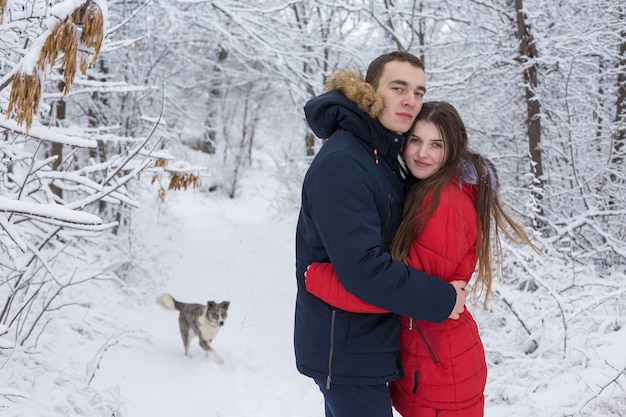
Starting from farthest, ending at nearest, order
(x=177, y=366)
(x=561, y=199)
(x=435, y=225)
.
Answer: (x=561, y=199) → (x=177, y=366) → (x=435, y=225)

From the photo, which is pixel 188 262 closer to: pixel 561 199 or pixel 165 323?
pixel 165 323

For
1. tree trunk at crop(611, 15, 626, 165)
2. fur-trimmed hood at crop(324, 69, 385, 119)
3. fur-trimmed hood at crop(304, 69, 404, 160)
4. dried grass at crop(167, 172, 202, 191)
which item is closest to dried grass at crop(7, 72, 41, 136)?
fur-trimmed hood at crop(304, 69, 404, 160)

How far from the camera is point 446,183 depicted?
2176 mm

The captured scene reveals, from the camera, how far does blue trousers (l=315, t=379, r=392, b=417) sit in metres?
2.06

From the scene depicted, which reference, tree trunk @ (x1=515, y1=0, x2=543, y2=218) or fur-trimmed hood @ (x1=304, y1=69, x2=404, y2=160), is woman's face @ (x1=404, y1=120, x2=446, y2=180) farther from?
tree trunk @ (x1=515, y1=0, x2=543, y2=218)

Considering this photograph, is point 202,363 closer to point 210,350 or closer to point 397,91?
point 210,350

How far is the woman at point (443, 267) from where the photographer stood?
2078mm

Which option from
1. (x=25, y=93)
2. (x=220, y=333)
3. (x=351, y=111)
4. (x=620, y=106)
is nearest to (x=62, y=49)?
(x=25, y=93)

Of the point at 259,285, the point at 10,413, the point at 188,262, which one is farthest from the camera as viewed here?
the point at 188,262

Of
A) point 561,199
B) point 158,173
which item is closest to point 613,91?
point 561,199

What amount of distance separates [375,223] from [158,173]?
10.4 feet

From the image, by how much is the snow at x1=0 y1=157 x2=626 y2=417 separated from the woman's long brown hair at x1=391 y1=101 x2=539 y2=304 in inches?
69.4

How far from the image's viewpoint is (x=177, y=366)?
20.5 ft

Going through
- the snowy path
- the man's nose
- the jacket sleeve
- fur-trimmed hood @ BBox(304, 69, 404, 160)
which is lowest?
the snowy path
